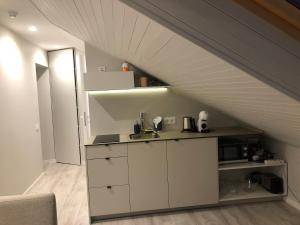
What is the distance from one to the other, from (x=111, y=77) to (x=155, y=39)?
151 cm

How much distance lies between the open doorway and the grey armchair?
13.0 ft

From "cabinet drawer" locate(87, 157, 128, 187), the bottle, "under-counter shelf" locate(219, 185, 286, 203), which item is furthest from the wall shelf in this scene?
"under-counter shelf" locate(219, 185, 286, 203)

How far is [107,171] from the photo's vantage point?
2.82 meters

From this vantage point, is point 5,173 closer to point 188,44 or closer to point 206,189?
point 206,189

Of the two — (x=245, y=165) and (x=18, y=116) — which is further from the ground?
(x=18, y=116)

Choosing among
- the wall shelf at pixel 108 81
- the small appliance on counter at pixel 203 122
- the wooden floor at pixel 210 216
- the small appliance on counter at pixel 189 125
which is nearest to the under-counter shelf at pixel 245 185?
the wooden floor at pixel 210 216

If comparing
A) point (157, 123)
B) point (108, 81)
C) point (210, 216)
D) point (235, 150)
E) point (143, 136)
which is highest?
point (108, 81)

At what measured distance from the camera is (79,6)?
1743 millimetres

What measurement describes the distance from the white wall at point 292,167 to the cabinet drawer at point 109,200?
77.0 inches

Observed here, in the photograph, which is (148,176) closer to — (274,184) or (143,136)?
(143,136)

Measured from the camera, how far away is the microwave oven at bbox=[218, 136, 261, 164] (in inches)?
124

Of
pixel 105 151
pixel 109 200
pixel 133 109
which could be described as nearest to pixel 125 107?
pixel 133 109

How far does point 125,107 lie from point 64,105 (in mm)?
2093

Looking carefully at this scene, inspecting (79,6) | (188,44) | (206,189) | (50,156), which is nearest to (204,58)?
(188,44)
